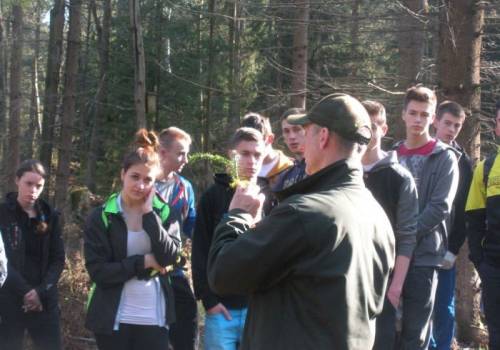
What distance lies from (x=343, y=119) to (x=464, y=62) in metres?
5.81

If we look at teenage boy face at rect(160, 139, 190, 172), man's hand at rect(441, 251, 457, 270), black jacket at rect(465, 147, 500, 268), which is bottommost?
man's hand at rect(441, 251, 457, 270)

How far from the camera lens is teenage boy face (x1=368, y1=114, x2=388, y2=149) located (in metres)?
4.92

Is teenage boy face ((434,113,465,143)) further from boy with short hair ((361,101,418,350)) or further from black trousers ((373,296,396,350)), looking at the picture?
black trousers ((373,296,396,350))

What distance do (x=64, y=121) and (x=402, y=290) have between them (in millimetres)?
12539

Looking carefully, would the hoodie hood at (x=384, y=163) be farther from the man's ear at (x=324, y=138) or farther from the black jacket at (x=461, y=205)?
the man's ear at (x=324, y=138)

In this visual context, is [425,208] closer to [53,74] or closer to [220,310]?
Result: [220,310]

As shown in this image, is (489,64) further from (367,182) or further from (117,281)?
(117,281)

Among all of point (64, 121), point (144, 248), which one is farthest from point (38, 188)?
point (64, 121)

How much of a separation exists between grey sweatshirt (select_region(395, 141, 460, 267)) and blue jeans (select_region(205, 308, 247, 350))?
147 cm

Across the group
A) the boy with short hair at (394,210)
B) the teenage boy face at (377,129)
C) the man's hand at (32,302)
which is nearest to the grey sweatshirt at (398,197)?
the boy with short hair at (394,210)

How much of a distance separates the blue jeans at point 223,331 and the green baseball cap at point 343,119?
234 cm

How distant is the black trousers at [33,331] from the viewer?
19.3 feet

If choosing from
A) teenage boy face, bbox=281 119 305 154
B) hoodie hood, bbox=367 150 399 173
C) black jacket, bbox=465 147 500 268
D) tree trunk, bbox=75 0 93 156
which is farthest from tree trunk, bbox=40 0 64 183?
hoodie hood, bbox=367 150 399 173

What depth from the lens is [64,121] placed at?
1617 centimetres
